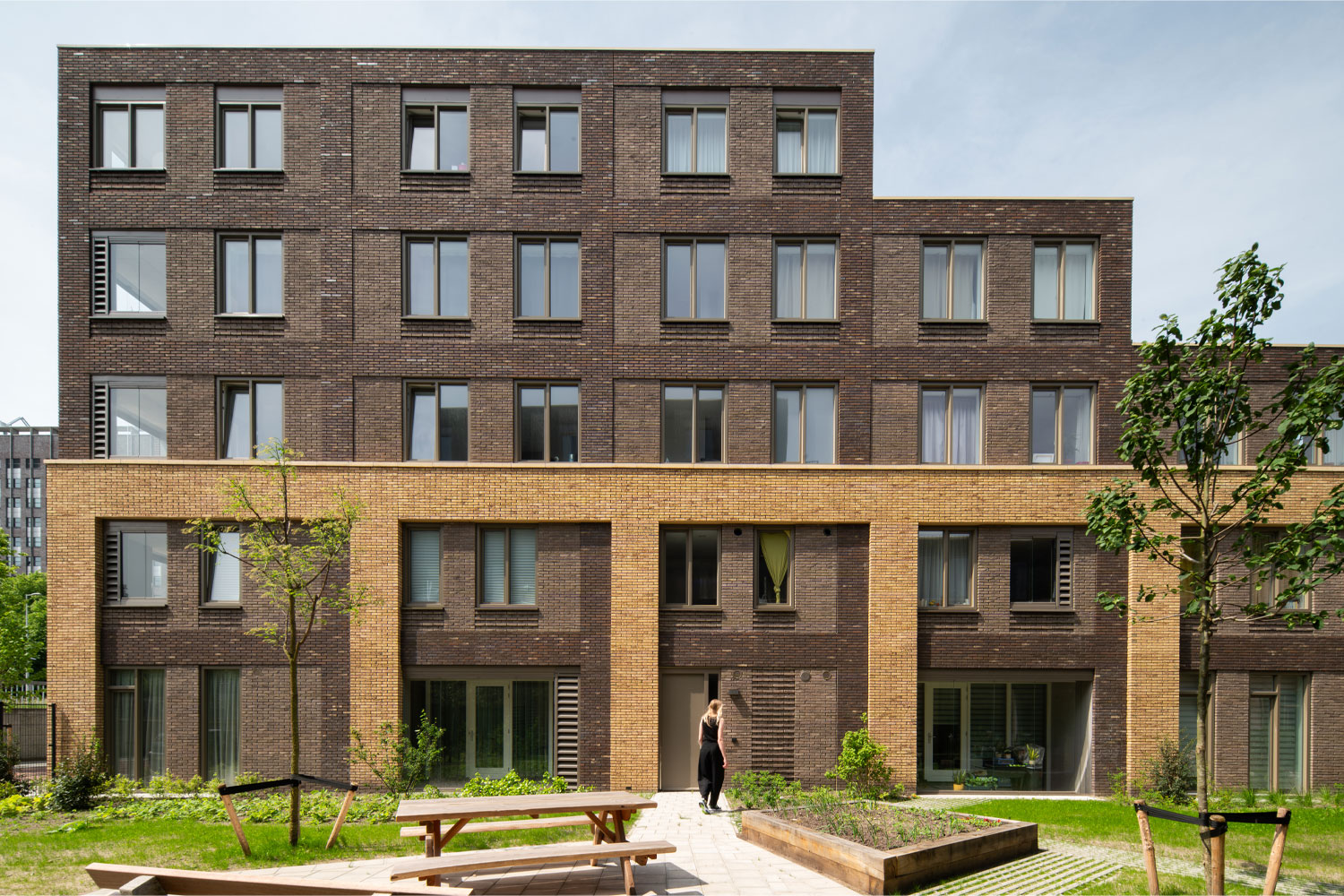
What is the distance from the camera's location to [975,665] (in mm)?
16203

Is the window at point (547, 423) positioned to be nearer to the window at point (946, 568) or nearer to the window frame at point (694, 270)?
the window frame at point (694, 270)

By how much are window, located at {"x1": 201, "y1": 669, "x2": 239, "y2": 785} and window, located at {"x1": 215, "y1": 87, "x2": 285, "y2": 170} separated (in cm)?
1091

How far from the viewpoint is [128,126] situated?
16625 mm

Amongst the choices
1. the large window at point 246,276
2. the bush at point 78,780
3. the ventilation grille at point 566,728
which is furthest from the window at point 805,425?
the bush at point 78,780

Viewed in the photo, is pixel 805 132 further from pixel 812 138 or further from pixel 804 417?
pixel 804 417

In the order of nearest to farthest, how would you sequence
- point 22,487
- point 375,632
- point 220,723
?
point 375,632
point 220,723
point 22,487

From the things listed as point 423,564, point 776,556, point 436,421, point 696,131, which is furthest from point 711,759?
point 696,131

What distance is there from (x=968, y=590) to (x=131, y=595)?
17706 millimetres

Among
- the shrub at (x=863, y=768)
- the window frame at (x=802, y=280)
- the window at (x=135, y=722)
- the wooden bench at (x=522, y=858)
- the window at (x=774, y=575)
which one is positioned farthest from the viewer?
the window frame at (x=802, y=280)

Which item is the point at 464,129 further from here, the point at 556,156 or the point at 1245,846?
the point at 1245,846

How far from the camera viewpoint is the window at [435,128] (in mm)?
16688

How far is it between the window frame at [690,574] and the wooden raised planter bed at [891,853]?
5.19 m

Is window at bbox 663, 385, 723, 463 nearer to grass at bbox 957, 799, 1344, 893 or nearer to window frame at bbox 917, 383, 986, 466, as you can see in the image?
window frame at bbox 917, 383, 986, 466

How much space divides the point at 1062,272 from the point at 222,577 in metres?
19.3
